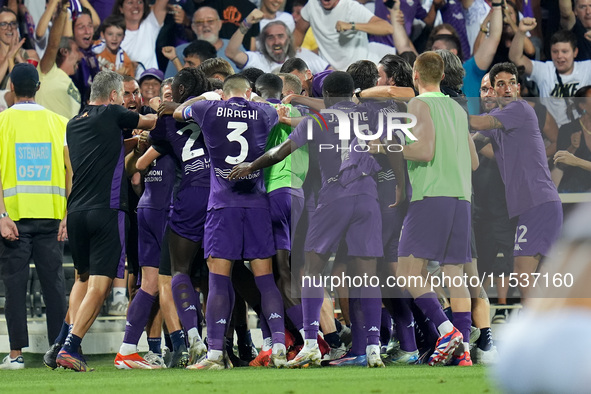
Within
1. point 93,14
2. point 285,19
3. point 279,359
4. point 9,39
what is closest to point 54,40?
point 9,39

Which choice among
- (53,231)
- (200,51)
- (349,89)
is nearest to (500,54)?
(200,51)

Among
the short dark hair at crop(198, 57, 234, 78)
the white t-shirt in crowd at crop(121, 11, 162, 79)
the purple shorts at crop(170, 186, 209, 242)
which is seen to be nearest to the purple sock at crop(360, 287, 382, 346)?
the purple shorts at crop(170, 186, 209, 242)

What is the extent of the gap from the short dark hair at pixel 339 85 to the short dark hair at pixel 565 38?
17.8 ft

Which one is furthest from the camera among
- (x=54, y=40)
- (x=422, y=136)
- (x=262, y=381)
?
(x=54, y=40)

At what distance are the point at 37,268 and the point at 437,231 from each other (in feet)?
12.1

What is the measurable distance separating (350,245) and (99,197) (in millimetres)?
2032

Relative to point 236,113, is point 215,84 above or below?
above

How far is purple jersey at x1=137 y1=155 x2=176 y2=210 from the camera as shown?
8.43m

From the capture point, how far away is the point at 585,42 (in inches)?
495

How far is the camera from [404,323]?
817 centimetres

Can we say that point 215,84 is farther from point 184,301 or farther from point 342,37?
point 342,37

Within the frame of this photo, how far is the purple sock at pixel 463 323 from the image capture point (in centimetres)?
761

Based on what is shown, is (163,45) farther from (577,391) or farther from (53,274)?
(577,391)

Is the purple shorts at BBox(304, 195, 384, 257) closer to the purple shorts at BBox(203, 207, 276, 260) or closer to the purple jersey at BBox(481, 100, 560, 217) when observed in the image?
the purple shorts at BBox(203, 207, 276, 260)
